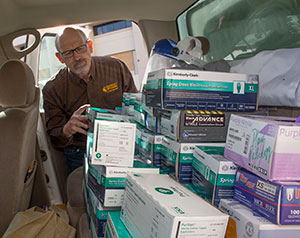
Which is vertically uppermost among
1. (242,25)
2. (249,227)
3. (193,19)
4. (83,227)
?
(193,19)

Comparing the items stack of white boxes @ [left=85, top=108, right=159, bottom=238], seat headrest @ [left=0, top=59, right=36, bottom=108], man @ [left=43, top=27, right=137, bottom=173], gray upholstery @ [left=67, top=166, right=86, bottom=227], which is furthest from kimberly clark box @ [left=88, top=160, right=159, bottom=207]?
man @ [left=43, top=27, right=137, bottom=173]

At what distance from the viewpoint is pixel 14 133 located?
159 cm

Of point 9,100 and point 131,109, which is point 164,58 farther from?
point 9,100

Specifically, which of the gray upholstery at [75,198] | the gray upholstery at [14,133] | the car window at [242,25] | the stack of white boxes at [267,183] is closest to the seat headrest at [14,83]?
the gray upholstery at [14,133]

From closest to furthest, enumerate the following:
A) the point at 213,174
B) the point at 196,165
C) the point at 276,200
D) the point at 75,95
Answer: the point at 276,200 < the point at 213,174 < the point at 196,165 < the point at 75,95

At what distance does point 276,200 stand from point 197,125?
1.33ft

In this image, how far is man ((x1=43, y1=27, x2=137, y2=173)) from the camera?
83.7 inches

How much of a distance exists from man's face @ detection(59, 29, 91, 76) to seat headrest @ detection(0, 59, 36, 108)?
20.6 inches

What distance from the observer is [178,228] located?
0.73m

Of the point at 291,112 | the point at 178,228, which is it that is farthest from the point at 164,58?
the point at 178,228

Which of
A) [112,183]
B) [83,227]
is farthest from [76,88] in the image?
[112,183]

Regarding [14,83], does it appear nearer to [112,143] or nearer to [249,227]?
[112,143]

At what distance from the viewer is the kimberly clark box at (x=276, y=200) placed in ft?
2.43

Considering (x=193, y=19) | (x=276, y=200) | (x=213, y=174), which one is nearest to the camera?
(x=276, y=200)
